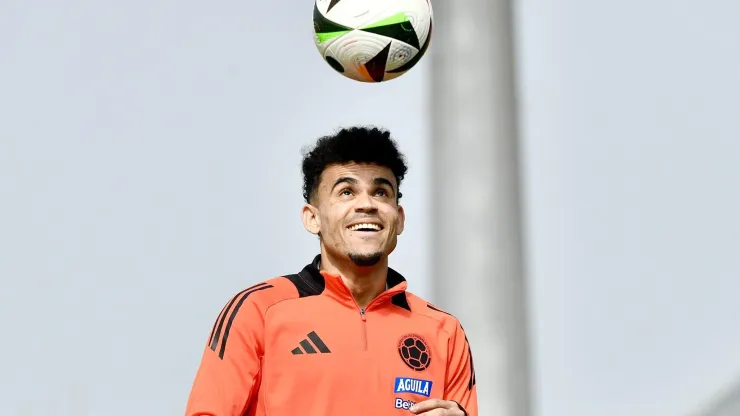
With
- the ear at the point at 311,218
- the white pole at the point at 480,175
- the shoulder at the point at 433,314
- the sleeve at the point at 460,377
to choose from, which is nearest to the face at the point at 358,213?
the ear at the point at 311,218

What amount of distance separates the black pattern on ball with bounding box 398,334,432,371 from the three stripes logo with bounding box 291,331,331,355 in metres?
0.22

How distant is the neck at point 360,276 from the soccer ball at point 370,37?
71 centimetres

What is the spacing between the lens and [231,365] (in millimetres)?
2881

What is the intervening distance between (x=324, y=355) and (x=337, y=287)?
220 millimetres

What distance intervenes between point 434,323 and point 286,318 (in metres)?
0.45

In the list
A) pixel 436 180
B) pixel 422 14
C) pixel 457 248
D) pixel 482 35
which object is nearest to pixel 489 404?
pixel 457 248

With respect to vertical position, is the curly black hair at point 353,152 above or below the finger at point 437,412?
above

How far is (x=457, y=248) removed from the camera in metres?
7.23

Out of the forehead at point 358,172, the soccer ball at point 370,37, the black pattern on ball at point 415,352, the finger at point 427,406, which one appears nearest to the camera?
the finger at point 427,406

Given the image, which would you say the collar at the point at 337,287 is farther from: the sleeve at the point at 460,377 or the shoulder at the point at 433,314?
the sleeve at the point at 460,377

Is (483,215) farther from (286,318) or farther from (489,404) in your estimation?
(286,318)

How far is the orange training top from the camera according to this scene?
2.87 metres

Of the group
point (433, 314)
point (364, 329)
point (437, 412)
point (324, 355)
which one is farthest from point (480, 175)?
point (437, 412)

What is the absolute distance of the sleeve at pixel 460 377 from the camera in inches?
121
